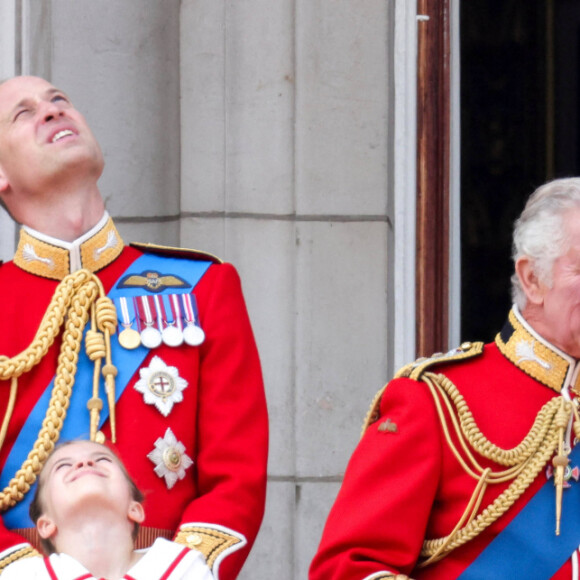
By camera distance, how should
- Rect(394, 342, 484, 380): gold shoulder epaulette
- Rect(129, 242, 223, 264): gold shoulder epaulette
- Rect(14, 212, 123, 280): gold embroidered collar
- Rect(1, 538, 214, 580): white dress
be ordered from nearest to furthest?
Rect(1, 538, 214, 580): white dress, Rect(394, 342, 484, 380): gold shoulder epaulette, Rect(14, 212, 123, 280): gold embroidered collar, Rect(129, 242, 223, 264): gold shoulder epaulette

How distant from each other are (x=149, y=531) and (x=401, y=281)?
1779mm

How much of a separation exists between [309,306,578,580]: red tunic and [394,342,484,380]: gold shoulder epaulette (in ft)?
0.04

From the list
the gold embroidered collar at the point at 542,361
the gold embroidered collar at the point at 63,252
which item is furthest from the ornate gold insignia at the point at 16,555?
the gold embroidered collar at the point at 542,361

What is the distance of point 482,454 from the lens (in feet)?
11.3

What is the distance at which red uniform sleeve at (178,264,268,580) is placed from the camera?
3.46 m

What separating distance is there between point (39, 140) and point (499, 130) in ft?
8.93

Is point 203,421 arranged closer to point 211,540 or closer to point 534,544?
point 211,540

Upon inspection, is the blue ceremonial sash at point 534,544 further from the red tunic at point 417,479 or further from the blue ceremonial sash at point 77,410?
the blue ceremonial sash at point 77,410

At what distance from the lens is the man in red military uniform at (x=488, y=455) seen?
336cm

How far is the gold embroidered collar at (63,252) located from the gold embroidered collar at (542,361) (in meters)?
0.87

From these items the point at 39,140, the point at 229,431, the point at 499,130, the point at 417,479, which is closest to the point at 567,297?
the point at 417,479

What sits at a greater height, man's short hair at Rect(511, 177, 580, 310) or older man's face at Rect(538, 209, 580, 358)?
man's short hair at Rect(511, 177, 580, 310)

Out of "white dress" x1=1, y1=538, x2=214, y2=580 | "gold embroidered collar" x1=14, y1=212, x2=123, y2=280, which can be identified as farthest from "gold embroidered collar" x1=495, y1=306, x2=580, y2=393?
"gold embroidered collar" x1=14, y1=212, x2=123, y2=280

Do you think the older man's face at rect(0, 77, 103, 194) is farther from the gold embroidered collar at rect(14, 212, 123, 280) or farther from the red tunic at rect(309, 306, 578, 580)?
the red tunic at rect(309, 306, 578, 580)
